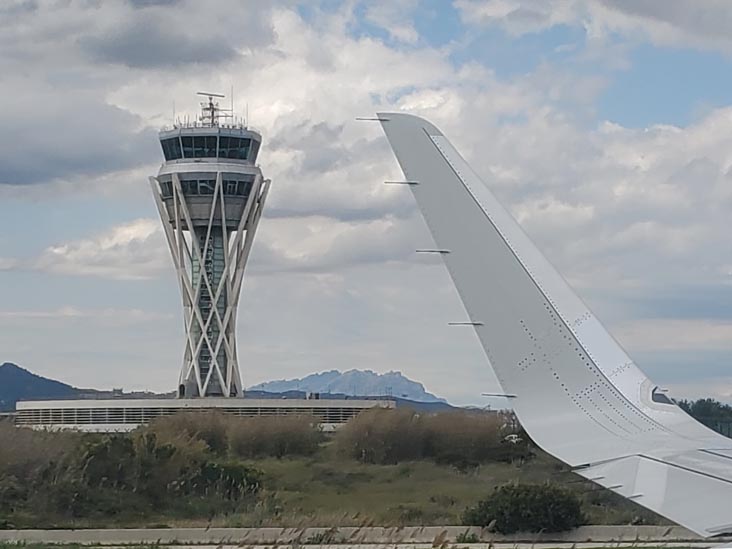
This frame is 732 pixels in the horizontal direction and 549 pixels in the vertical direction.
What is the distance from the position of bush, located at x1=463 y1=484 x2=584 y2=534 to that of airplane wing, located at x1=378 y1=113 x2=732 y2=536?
808 inches

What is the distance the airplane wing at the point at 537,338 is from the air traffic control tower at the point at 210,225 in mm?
74007

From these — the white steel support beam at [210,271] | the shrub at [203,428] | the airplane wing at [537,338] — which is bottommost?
the airplane wing at [537,338]

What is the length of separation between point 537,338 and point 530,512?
22.0 meters

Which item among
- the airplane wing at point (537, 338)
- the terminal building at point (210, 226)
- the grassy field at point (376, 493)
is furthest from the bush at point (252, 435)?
the airplane wing at point (537, 338)

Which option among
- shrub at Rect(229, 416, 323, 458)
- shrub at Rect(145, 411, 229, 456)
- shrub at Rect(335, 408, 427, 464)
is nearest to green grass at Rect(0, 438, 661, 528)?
shrub at Rect(335, 408, 427, 464)

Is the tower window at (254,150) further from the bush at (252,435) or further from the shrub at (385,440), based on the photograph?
the shrub at (385,440)

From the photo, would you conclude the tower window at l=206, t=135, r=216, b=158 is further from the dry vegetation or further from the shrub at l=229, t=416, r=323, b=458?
the shrub at l=229, t=416, r=323, b=458

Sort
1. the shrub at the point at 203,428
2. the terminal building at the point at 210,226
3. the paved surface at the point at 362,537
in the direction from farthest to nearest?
the terminal building at the point at 210,226, the shrub at the point at 203,428, the paved surface at the point at 362,537

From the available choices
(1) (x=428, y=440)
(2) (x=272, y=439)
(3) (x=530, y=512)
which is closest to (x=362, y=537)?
(3) (x=530, y=512)

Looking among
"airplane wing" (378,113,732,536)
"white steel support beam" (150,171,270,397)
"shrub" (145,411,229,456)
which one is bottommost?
"airplane wing" (378,113,732,536)

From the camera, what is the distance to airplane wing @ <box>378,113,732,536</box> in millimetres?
7105

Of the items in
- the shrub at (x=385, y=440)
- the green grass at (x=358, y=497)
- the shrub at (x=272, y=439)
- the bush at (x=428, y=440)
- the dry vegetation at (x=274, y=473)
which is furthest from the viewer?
the shrub at (x=272, y=439)

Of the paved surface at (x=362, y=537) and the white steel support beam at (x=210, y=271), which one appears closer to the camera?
the paved surface at (x=362, y=537)

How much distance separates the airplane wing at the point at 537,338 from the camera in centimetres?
711
